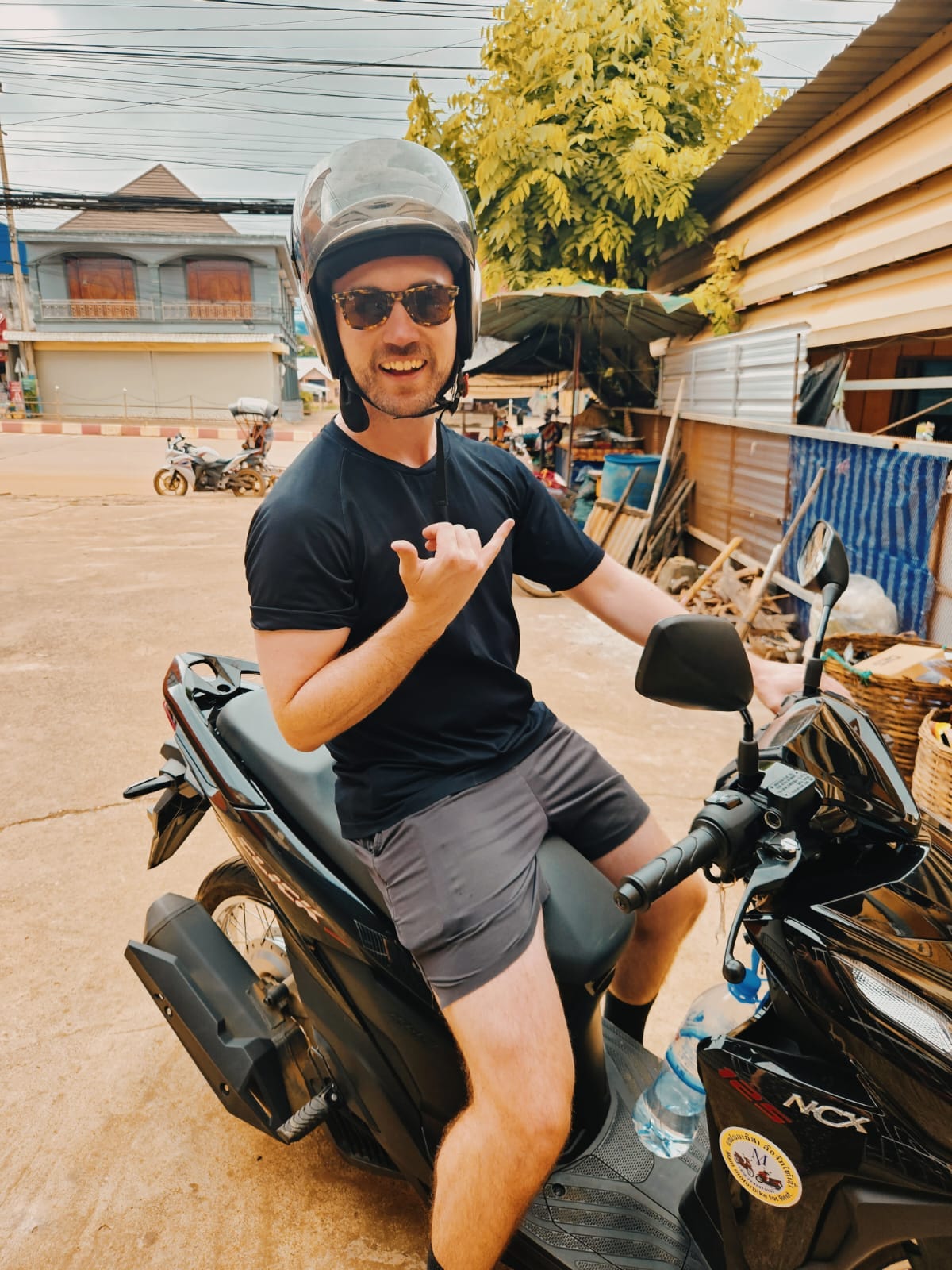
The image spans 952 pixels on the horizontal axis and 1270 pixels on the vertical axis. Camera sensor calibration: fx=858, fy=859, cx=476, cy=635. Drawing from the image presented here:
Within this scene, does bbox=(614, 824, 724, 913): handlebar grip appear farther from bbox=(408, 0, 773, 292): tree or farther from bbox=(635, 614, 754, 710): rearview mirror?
bbox=(408, 0, 773, 292): tree

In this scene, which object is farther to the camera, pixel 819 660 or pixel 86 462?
pixel 86 462

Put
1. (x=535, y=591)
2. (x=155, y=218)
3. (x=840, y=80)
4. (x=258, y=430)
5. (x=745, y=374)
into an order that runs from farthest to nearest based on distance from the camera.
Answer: (x=155, y=218)
(x=258, y=430)
(x=535, y=591)
(x=745, y=374)
(x=840, y=80)

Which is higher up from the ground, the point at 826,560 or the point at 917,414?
the point at 917,414

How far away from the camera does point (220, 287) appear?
102 feet

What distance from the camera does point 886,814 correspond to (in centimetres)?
113

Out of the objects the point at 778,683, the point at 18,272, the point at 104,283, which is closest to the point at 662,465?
the point at 778,683

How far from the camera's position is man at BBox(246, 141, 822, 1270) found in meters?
1.34

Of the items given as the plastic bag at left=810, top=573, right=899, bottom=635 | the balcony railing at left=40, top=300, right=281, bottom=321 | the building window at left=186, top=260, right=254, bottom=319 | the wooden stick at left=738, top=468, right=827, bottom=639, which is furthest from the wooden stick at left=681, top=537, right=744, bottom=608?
the building window at left=186, top=260, right=254, bottom=319

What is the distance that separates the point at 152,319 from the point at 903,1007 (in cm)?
3389

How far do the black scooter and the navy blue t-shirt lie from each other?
7.6 inches

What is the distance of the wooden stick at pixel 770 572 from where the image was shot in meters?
5.80

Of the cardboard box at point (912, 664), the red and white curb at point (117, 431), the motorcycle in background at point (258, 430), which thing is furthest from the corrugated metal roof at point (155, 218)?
the cardboard box at point (912, 664)

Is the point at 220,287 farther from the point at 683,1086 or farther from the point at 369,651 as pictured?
the point at 683,1086

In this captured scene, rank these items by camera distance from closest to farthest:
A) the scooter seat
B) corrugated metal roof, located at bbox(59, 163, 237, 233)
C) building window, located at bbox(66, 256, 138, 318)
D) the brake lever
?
1. the brake lever
2. the scooter seat
3. building window, located at bbox(66, 256, 138, 318)
4. corrugated metal roof, located at bbox(59, 163, 237, 233)
